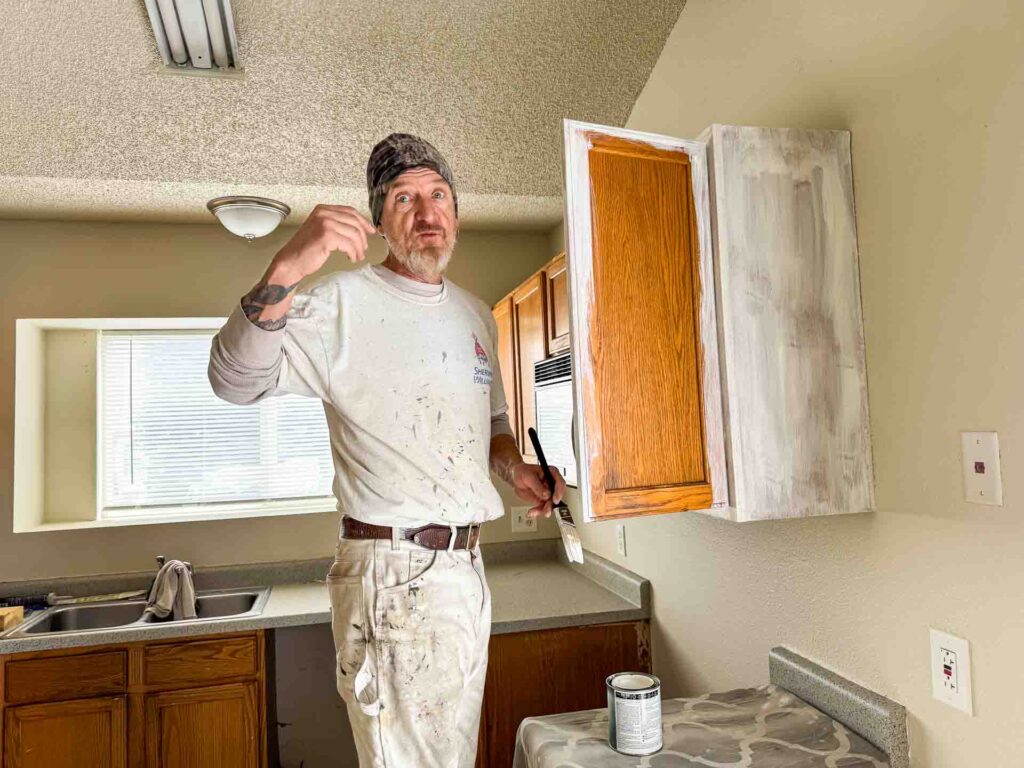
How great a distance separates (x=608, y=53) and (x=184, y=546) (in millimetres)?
2419

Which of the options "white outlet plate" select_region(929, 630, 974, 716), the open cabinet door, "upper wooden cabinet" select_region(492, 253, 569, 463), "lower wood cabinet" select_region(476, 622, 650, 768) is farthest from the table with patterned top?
"upper wooden cabinet" select_region(492, 253, 569, 463)

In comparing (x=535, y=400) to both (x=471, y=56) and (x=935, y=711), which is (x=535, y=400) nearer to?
(x=471, y=56)

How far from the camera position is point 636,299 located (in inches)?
48.6

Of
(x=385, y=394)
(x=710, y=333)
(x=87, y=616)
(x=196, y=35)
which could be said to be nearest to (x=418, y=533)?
(x=385, y=394)

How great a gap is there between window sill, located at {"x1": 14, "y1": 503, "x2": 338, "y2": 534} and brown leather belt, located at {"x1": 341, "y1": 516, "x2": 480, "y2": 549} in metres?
1.64

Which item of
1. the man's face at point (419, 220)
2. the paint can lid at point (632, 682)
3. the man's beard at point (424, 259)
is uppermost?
the man's face at point (419, 220)

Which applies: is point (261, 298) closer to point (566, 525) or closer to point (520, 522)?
point (566, 525)

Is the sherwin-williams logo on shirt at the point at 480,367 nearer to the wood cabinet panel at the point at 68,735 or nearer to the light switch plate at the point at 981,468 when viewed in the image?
the light switch plate at the point at 981,468

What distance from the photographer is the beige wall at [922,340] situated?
1.05 meters

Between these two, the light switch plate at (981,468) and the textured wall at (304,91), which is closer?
the light switch plate at (981,468)

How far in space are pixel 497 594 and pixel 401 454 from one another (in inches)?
56.2

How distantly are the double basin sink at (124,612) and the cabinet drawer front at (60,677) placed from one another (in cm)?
21

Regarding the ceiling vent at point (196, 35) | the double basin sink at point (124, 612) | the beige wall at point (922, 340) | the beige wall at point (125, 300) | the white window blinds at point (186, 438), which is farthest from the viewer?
the white window blinds at point (186, 438)

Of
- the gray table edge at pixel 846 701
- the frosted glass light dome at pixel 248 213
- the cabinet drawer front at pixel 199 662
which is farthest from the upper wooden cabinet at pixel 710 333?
the cabinet drawer front at pixel 199 662
